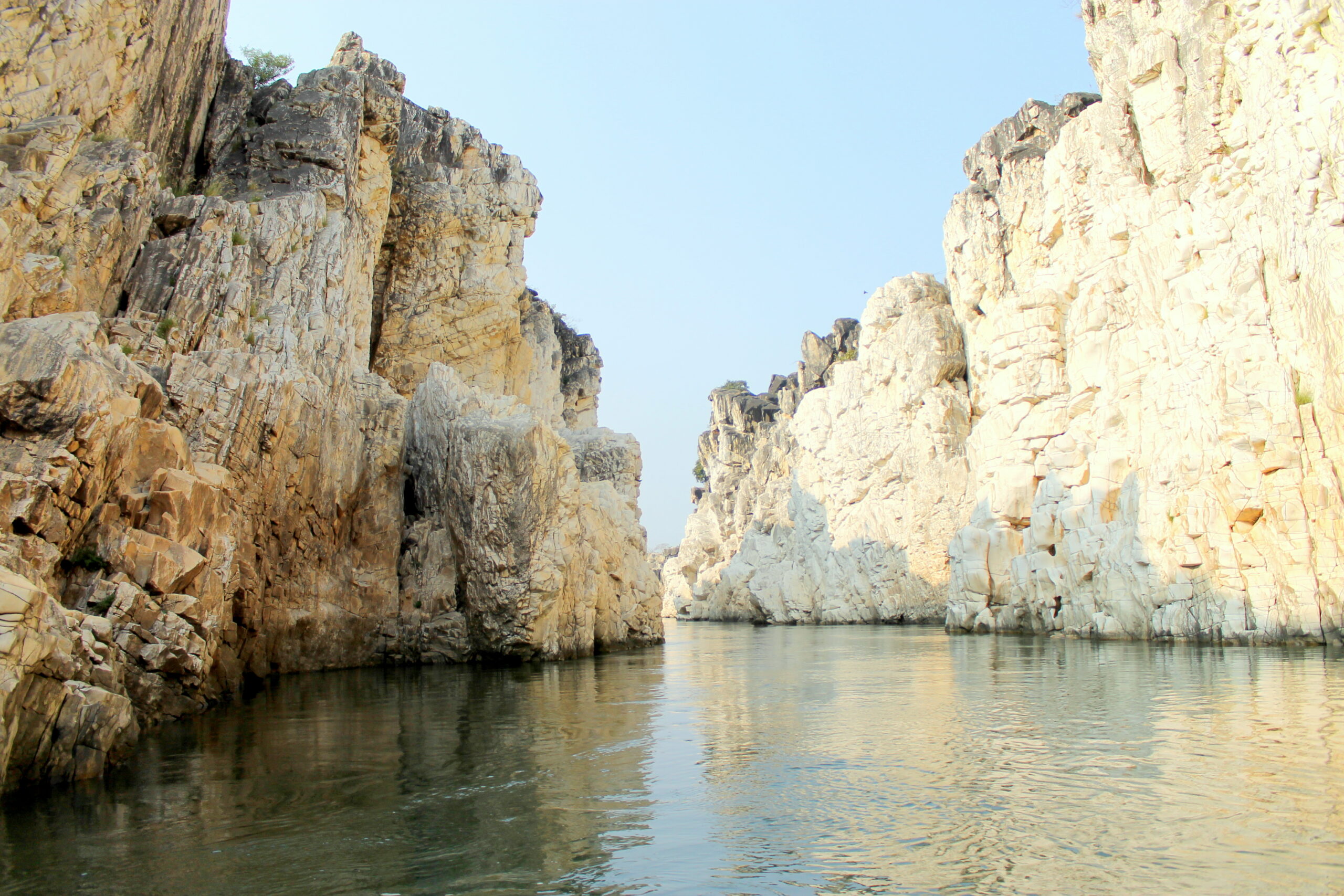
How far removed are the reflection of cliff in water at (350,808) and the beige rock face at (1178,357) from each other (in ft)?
59.7

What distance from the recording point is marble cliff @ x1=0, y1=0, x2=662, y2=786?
12094 mm

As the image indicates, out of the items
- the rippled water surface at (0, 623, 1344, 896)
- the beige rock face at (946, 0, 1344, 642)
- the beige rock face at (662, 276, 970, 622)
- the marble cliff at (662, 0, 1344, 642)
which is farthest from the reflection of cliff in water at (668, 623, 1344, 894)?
the beige rock face at (662, 276, 970, 622)

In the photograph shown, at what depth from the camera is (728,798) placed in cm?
905

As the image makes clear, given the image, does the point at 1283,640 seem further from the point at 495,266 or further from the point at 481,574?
the point at 495,266

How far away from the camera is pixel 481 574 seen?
24.9 m

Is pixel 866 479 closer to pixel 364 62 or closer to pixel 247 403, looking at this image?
pixel 364 62

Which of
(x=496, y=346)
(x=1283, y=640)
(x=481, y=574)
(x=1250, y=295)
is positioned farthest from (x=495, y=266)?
(x=1283, y=640)

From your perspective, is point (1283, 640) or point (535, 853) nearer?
point (535, 853)

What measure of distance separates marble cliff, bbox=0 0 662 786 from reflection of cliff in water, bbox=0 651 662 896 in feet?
3.55

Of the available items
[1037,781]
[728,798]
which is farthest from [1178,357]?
[728,798]

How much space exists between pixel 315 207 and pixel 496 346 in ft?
40.8

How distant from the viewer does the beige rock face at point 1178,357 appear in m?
23.6

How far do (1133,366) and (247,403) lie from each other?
2730 centimetres

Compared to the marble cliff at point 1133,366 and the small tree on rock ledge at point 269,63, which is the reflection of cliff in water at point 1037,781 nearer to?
the marble cliff at point 1133,366
